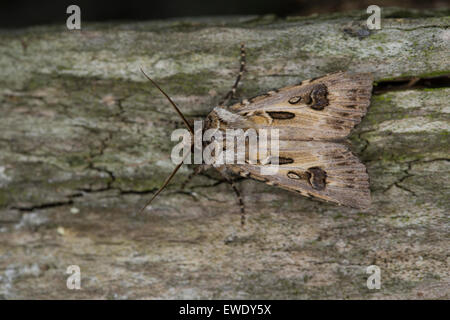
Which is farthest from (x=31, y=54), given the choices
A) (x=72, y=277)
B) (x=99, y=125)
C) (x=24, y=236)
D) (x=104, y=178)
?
(x=72, y=277)

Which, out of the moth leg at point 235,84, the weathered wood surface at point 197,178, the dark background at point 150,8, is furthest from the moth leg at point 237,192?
the dark background at point 150,8

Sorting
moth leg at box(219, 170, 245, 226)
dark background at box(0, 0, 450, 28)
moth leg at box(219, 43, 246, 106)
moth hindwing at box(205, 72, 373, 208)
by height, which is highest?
dark background at box(0, 0, 450, 28)

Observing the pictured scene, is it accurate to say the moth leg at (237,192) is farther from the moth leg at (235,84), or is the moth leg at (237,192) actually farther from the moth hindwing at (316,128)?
the moth leg at (235,84)

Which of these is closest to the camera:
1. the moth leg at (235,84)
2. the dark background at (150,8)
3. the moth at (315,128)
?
the moth at (315,128)

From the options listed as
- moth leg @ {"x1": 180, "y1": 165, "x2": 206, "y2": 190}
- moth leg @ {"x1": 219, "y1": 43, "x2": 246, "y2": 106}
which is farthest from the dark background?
moth leg @ {"x1": 180, "y1": 165, "x2": 206, "y2": 190}

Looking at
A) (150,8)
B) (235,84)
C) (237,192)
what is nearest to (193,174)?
(237,192)

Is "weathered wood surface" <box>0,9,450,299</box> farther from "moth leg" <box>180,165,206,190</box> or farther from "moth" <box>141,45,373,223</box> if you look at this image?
"moth" <box>141,45,373,223</box>

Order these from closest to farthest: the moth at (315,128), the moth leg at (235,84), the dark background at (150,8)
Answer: the moth at (315,128)
the moth leg at (235,84)
the dark background at (150,8)

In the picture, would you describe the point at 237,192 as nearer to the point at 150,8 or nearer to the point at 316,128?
the point at 316,128
